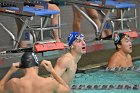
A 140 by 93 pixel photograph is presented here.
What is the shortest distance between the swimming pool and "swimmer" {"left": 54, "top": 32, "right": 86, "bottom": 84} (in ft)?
2.91

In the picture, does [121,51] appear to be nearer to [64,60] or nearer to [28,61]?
[64,60]

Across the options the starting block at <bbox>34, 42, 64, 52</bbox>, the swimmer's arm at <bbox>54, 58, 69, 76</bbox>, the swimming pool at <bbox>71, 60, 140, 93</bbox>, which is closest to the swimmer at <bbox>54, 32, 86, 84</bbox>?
the swimmer's arm at <bbox>54, 58, 69, 76</bbox>

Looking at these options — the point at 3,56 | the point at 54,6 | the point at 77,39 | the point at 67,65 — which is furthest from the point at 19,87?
the point at 54,6

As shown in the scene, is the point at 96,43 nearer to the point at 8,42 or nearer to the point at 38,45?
the point at 38,45

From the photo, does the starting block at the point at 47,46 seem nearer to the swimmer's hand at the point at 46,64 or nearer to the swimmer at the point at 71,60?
the swimmer at the point at 71,60

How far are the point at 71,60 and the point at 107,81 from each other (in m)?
1.62

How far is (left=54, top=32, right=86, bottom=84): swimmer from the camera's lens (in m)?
5.77

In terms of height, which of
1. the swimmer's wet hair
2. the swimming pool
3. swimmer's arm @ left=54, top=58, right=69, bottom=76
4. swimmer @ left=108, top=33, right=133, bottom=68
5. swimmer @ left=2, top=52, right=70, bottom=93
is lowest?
the swimming pool

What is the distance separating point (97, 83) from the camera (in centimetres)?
721

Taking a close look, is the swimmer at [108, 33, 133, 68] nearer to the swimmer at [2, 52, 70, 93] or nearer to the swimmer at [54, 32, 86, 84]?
the swimmer at [54, 32, 86, 84]

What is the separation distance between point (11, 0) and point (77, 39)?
182 cm

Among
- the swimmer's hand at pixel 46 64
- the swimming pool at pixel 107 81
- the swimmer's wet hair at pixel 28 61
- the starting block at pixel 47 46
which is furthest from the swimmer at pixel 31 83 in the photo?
the starting block at pixel 47 46

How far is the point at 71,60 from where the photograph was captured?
588cm

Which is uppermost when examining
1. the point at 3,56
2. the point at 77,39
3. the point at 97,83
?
the point at 77,39
